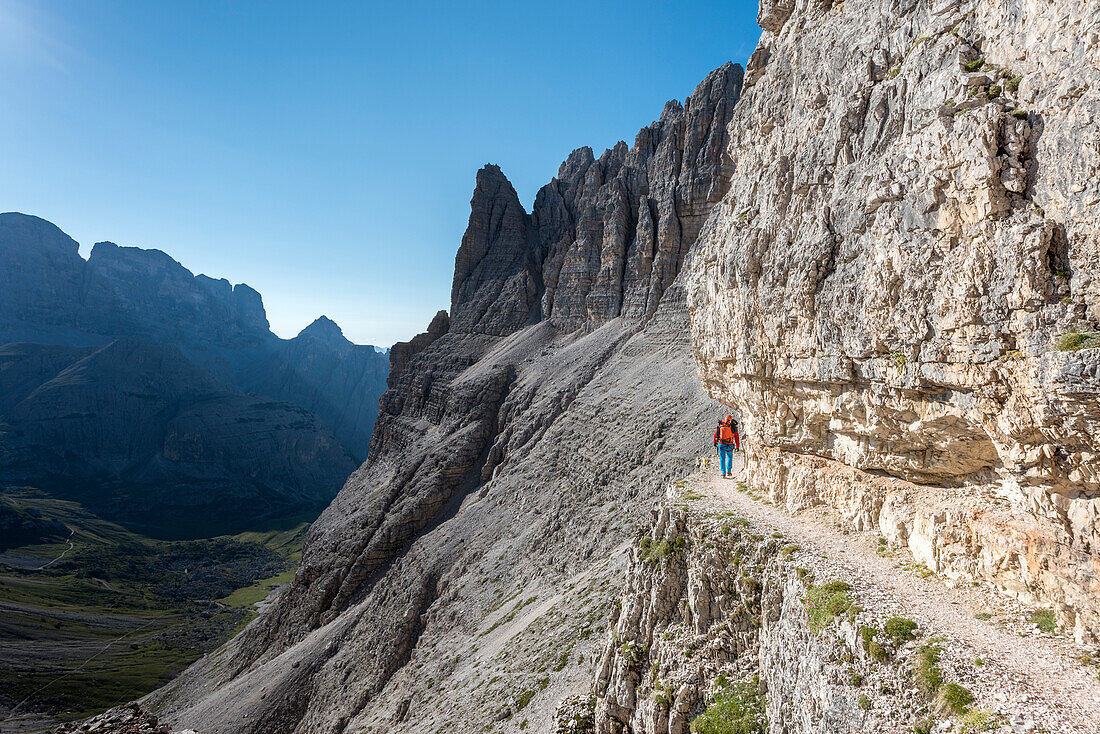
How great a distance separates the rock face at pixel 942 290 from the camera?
9.91 m

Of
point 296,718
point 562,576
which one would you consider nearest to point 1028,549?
point 562,576

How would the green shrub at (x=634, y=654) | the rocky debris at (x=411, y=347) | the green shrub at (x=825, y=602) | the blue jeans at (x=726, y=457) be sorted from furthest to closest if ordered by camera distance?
1. the rocky debris at (x=411, y=347)
2. the blue jeans at (x=726, y=457)
3. the green shrub at (x=634, y=654)
4. the green shrub at (x=825, y=602)

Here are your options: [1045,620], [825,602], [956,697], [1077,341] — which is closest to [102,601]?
[825,602]

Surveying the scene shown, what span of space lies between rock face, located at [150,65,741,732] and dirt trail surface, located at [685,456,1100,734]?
561 inches

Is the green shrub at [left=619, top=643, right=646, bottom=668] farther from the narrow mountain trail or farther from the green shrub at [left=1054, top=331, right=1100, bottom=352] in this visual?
the narrow mountain trail

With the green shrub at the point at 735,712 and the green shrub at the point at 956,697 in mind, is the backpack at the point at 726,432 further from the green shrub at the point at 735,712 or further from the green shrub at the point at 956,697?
the green shrub at the point at 956,697

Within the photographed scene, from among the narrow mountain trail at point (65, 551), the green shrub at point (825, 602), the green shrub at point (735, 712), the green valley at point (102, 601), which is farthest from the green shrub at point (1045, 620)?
the narrow mountain trail at point (65, 551)

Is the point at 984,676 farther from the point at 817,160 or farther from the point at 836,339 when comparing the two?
the point at 817,160

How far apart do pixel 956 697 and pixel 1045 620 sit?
286 centimetres

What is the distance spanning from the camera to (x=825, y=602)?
41.3 feet

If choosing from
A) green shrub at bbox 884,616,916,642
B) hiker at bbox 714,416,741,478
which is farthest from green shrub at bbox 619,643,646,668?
green shrub at bbox 884,616,916,642

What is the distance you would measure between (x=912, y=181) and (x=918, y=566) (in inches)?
379

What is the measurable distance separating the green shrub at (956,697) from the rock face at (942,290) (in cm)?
273

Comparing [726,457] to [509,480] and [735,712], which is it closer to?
[735,712]
